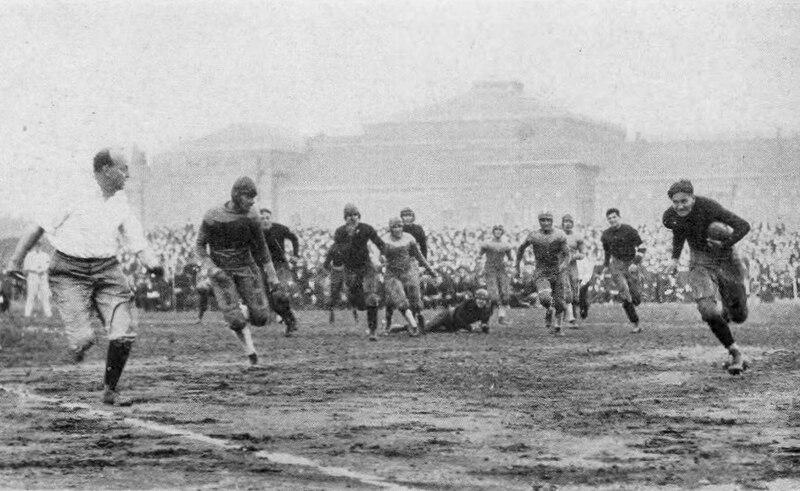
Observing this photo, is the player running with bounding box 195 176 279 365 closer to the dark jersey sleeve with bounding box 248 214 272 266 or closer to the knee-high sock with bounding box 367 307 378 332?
the dark jersey sleeve with bounding box 248 214 272 266

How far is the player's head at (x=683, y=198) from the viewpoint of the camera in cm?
1315

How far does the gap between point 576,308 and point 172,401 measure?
13963 mm

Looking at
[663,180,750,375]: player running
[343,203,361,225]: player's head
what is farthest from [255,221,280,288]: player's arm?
[343,203,361,225]: player's head

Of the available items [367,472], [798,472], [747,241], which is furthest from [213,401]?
[747,241]

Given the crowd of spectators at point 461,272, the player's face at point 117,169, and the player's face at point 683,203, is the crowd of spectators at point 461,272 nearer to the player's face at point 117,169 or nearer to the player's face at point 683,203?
the player's face at point 683,203

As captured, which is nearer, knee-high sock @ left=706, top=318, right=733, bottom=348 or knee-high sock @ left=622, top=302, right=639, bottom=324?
knee-high sock @ left=706, top=318, right=733, bottom=348

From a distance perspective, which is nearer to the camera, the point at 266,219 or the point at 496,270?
the point at 266,219

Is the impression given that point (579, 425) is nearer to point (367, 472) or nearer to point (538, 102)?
point (367, 472)

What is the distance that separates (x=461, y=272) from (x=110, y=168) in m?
23.4

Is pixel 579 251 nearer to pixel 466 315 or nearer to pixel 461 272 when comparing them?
pixel 466 315

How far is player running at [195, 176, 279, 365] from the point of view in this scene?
14148mm

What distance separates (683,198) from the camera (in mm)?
13141

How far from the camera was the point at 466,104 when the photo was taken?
244ft

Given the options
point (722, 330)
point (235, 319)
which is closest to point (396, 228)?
point (235, 319)
